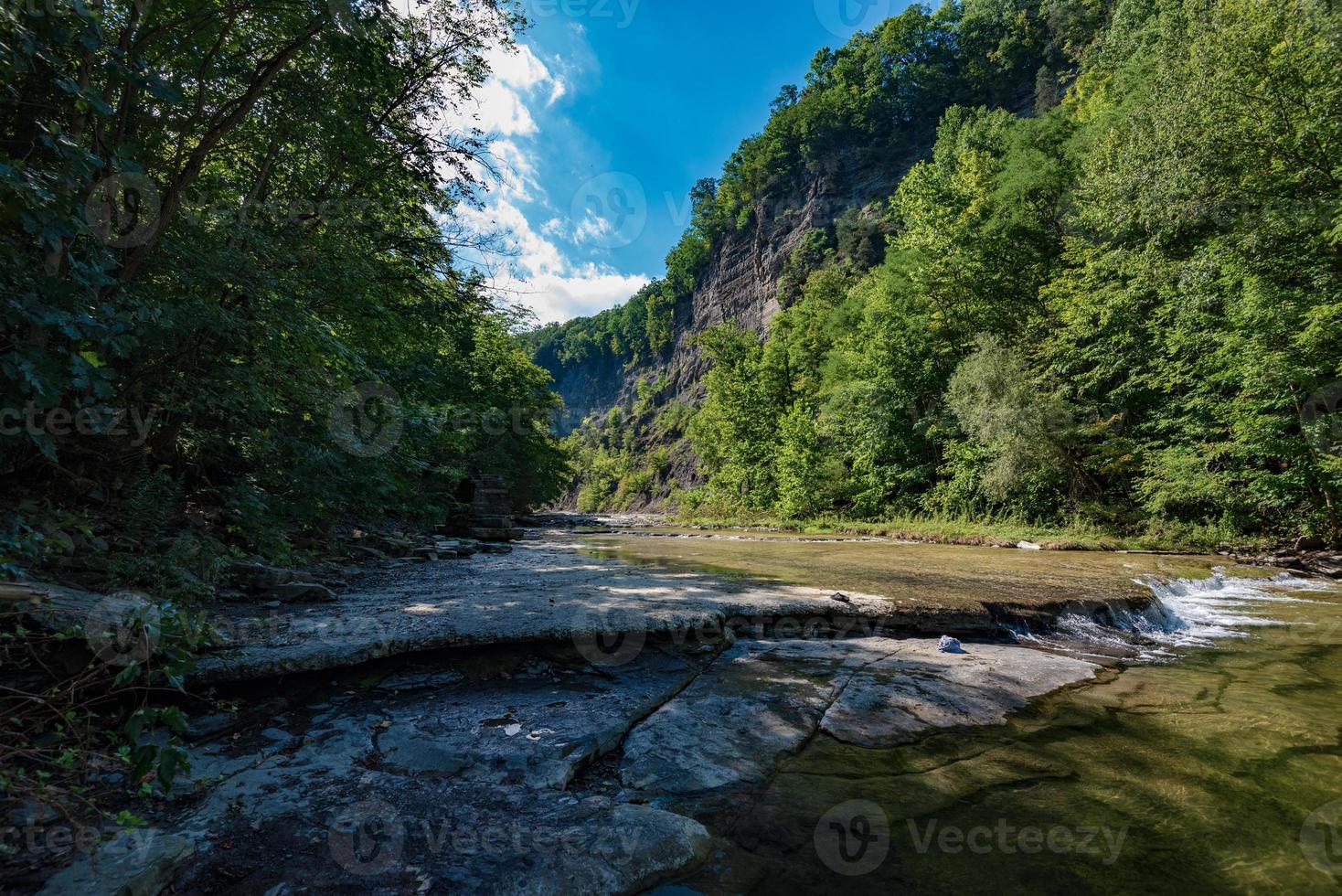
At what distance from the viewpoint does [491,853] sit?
5.97ft

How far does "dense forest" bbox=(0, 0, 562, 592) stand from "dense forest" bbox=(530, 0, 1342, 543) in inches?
647

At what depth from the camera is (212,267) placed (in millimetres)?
4324

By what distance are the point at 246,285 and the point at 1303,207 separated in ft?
63.9

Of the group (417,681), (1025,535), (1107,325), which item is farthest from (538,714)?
(1107,325)

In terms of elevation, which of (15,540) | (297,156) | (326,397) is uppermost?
(297,156)

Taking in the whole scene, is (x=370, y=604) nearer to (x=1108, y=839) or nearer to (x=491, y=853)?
(x=491, y=853)

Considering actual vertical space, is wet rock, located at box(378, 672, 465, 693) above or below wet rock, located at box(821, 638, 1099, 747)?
below

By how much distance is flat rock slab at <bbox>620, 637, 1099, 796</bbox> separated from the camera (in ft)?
9.06

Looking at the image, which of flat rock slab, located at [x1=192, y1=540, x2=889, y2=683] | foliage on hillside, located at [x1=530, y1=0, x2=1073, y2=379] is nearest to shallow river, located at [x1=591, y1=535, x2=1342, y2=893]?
flat rock slab, located at [x1=192, y1=540, x2=889, y2=683]

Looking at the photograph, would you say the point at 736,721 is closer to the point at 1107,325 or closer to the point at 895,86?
the point at 1107,325

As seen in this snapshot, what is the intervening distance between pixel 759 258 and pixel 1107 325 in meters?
47.9

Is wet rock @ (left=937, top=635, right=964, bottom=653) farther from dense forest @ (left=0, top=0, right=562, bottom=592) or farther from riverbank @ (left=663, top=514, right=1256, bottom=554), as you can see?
riverbank @ (left=663, top=514, right=1256, bottom=554)

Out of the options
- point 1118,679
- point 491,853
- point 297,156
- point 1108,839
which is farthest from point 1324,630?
point 297,156

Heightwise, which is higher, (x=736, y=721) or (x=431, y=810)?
(x=431, y=810)
